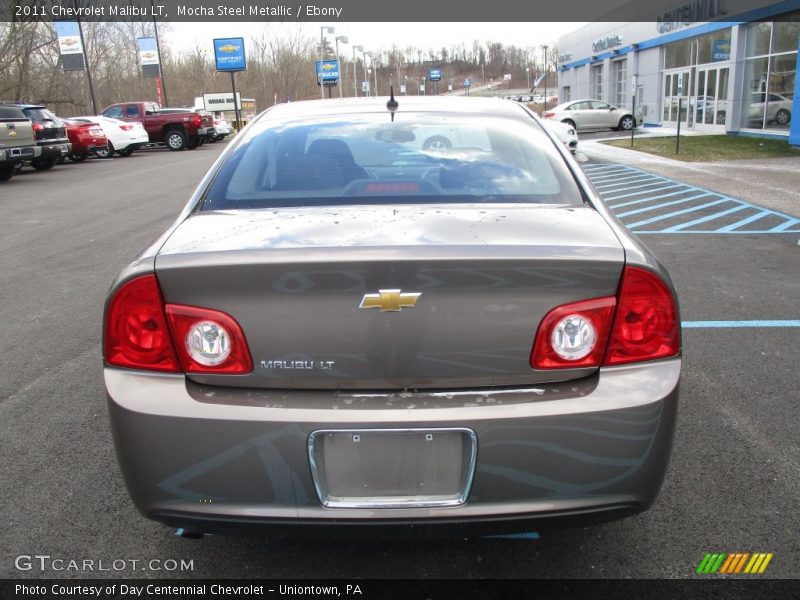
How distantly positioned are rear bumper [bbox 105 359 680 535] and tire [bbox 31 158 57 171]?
743 inches

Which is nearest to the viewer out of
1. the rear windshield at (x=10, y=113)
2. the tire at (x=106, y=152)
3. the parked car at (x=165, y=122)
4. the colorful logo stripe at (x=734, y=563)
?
the colorful logo stripe at (x=734, y=563)

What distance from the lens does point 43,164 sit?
63.4ft

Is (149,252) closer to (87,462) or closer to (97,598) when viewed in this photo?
(97,598)

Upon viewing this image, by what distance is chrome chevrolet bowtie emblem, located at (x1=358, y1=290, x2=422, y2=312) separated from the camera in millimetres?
1904

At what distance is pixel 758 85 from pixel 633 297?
2395 cm

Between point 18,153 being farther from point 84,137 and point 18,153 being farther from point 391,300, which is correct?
point 391,300

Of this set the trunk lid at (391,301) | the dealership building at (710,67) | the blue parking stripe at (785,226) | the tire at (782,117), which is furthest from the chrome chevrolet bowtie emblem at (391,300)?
the tire at (782,117)

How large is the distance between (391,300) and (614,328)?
0.66 metres

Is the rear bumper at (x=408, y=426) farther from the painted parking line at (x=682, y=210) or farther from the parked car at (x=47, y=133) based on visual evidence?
the parked car at (x=47, y=133)

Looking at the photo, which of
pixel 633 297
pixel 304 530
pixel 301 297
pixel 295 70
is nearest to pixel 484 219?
pixel 633 297

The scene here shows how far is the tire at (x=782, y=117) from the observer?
68.1 ft

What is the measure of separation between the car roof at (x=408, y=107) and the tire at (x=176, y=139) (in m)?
27.3

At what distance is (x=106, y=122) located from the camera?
24516 millimetres

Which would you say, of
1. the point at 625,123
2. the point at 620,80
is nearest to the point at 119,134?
the point at 625,123
